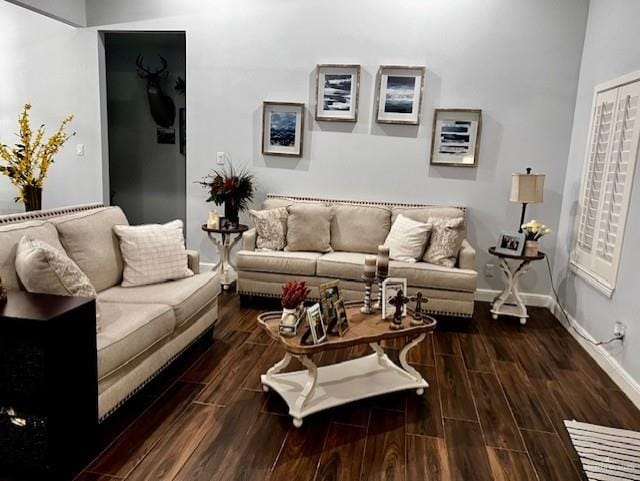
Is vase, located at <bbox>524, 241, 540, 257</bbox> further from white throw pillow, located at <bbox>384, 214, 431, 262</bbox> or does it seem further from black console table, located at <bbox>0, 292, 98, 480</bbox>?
black console table, located at <bbox>0, 292, 98, 480</bbox>

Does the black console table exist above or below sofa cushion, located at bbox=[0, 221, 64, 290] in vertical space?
below

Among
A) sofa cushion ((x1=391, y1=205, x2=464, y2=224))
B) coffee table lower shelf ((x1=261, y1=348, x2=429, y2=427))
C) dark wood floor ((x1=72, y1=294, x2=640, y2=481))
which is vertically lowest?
dark wood floor ((x1=72, y1=294, x2=640, y2=481))

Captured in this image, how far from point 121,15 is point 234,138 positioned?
1672 mm

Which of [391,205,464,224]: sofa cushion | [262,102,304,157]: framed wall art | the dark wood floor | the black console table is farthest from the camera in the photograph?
[262,102,304,157]: framed wall art

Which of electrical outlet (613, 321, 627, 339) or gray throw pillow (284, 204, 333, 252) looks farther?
gray throw pillow (284, 204, 333, 252)

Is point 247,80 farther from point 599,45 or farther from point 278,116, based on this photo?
point 599,45

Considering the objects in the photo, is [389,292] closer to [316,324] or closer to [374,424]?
[316,324]

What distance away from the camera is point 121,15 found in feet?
16.0

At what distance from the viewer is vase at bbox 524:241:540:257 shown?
4.05 meters

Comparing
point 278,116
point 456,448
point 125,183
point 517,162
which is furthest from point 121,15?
point 456,448

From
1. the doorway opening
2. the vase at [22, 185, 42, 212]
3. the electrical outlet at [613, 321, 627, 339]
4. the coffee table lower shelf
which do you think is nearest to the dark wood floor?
the coffee table lower shelf

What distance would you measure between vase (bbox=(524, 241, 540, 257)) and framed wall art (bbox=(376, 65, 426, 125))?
58.5 inches

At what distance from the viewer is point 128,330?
234 centimetres

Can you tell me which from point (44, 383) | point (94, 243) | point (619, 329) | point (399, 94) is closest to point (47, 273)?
point (44, 383)
